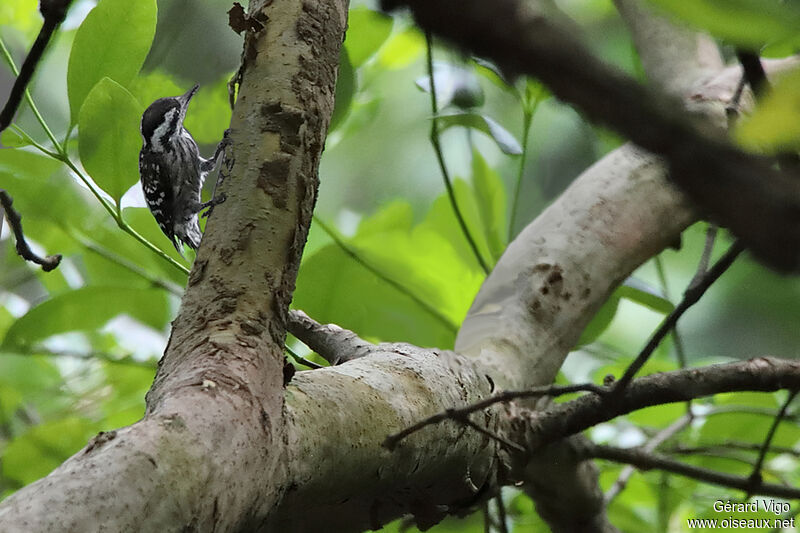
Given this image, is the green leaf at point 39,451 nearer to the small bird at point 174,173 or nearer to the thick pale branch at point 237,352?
the small bird at point 174,173

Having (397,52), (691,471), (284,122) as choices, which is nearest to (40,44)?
(284,122)

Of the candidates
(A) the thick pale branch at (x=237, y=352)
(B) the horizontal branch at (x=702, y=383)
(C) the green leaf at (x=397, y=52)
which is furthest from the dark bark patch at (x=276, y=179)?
(C) the green leaf at (x=397, y=52)

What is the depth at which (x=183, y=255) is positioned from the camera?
2.61 ft

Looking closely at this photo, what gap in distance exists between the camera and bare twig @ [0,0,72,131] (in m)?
0.34

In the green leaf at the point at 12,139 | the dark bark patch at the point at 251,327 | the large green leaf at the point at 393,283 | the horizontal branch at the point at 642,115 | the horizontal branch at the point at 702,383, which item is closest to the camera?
the horizontal branch at the point at 642,115

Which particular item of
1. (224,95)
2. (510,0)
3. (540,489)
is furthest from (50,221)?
(510,0)

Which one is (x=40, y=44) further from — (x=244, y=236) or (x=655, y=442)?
(x=655, y=442)

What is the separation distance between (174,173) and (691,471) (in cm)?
82

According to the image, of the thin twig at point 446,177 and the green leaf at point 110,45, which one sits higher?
the thin twig at point 446,177

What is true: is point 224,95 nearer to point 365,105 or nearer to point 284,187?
point 365,105

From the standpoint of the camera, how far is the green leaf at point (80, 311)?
0.74 meters

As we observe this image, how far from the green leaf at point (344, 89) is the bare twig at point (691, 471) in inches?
15.3

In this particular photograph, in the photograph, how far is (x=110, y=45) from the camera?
0.60 m

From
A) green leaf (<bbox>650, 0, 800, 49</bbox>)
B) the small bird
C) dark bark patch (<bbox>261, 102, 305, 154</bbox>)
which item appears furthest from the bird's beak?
green leaf (<bbox>650, 0, 800, 49</bbox>)
